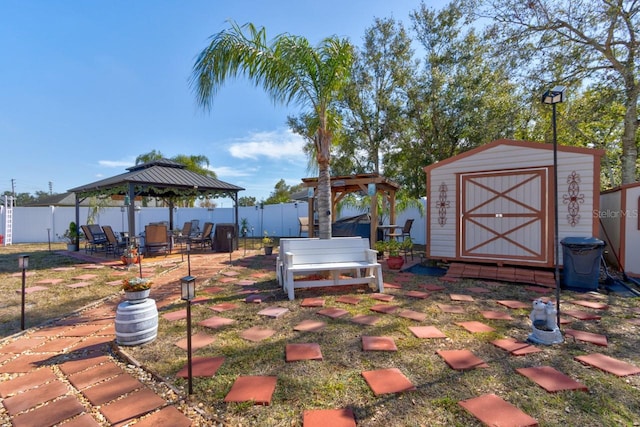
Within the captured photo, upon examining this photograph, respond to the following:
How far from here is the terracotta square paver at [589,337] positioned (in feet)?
9.89

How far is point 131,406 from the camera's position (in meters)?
1.99

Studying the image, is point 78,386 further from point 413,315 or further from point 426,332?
point 413,315

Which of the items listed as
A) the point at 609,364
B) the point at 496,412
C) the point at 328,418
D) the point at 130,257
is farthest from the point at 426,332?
the point at 130,257

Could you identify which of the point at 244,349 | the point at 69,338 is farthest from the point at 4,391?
the point at 244,349

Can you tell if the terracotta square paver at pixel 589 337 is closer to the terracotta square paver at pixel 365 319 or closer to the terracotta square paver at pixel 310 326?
the terracotta square paver at pixel 365 319

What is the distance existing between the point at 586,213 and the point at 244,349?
6.44 meters

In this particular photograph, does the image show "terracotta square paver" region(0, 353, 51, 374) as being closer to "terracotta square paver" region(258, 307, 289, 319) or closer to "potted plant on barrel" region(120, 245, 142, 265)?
"terracotta square paver" region(258, 307, 289, 319)

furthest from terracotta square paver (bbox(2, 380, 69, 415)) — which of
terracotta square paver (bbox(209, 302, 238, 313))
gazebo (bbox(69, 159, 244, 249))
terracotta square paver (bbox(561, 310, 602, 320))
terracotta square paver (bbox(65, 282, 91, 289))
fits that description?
gazebo (bbox(69, 159, 244, 249))

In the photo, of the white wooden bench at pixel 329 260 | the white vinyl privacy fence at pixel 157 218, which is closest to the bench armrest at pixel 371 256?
the white wooden bench at pixel 329 260

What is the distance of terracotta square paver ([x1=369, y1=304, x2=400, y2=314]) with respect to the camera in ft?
13.2

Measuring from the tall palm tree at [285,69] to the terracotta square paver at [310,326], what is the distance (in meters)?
Result: 2.15

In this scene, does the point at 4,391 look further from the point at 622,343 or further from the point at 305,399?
the point at 622,343

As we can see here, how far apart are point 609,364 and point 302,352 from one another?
264 cm

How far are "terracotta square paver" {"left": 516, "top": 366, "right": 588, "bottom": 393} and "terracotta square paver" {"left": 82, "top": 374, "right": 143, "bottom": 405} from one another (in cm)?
299
